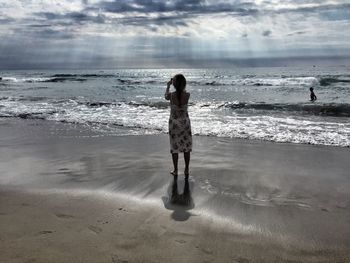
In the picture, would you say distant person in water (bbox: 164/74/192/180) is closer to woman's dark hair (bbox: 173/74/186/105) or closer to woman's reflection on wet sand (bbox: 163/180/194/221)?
woman's dark hair (bbox: 173/74/186/105)

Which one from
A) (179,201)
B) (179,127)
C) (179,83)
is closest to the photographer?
(179,201)

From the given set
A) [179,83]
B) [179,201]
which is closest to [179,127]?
[179,83]

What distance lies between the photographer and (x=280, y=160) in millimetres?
7250

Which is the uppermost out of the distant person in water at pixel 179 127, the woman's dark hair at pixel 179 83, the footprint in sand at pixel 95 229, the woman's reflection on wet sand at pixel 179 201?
the woman's dark hair at pixel 179 83

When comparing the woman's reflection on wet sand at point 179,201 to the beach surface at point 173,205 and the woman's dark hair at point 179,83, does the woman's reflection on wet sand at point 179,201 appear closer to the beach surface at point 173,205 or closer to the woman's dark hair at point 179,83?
the beach surface at point 173,205

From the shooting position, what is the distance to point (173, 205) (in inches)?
191

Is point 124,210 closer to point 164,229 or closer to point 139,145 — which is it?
point 164,229

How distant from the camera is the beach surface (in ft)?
11.6

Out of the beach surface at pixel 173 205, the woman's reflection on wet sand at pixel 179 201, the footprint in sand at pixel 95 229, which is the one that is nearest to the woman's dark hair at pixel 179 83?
the beach surface at pixel 173 205

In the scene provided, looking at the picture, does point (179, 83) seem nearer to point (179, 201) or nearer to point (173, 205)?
point (179, 201)

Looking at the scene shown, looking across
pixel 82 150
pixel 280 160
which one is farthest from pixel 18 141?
pixel 280 160

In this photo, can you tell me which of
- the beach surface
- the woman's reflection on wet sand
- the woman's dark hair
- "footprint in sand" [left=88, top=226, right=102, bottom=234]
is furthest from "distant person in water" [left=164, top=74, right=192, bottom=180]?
"footprint in sand" [left=88, top=226, right=102, bottom=234]

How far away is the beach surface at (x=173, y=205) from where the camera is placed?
11.6 ft

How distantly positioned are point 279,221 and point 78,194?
261 cm
